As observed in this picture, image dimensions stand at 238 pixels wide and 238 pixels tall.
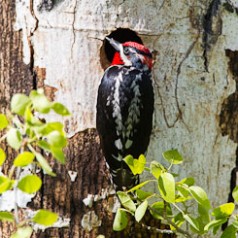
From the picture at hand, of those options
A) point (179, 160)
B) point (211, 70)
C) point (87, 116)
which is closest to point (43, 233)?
point (87, 116)

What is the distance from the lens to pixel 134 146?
294cm

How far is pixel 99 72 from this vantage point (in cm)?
293

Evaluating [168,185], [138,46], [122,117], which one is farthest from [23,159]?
[138,46]

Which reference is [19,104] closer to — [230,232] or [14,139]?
[14,139]

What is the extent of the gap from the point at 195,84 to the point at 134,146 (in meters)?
0.36

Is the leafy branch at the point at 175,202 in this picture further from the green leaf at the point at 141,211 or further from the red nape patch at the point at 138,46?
the red nape patch at the point at 138,46

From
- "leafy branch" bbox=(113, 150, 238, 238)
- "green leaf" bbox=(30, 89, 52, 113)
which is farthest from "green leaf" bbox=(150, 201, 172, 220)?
"green leaf" bbox=(30, 89, 52, 113)

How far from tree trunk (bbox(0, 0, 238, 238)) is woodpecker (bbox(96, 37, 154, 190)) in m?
0.04

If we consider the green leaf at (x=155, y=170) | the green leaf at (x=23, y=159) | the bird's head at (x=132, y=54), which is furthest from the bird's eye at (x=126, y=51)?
the green leaf at (x=23, y=159)

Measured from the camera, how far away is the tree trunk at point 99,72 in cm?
290

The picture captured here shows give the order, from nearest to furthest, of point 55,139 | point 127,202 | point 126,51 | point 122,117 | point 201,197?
point 55,139 → point 201,197 → point 127,202 → point 122,117 → point 126,51

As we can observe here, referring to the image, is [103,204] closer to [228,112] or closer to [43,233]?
[43,233]

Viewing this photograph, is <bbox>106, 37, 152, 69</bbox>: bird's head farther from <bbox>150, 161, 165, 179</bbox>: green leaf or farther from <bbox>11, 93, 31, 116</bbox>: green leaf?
<bbox>11, 93, 31, 116</bbox>: green leaf

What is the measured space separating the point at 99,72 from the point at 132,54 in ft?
0.77
